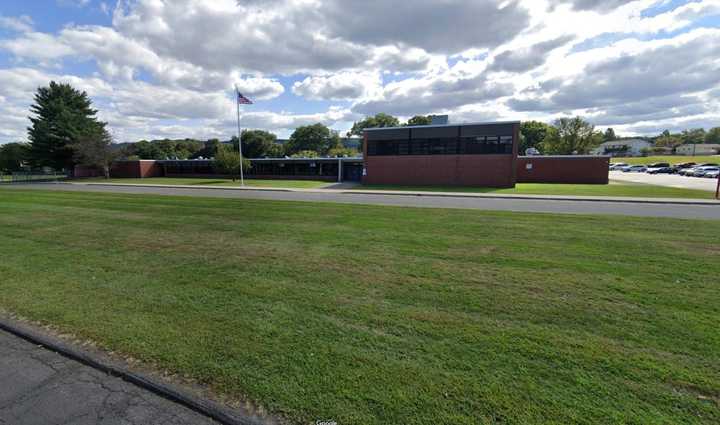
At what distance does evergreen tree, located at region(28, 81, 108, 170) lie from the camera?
53.2m

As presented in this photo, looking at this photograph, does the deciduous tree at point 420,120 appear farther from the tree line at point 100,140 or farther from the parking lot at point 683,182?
the parking lot at point 683,182

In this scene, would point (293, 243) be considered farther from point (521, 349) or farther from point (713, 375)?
point (713, 375)

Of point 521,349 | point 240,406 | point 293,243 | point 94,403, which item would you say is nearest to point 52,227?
point 293,243

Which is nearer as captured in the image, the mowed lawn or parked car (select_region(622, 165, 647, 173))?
the mowed lawn

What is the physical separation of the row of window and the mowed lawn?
23.8 metres

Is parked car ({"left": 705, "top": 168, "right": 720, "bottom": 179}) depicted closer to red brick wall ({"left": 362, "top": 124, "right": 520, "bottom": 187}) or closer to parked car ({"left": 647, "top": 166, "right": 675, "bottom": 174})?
parked car ({"left": 647, "top": 166, "right": 675, "bottom": 174})

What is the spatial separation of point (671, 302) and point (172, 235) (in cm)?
1026

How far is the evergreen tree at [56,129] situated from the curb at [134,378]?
61.7m

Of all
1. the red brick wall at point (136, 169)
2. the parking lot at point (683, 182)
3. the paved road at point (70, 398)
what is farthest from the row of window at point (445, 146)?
the red brick wall at point (136, 169)

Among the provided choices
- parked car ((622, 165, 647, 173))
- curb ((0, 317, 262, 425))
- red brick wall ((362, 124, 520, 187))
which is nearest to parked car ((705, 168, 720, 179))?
parked car ((622, 165, 647, 173))

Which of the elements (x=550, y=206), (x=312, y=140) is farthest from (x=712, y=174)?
(x=312, y=140)

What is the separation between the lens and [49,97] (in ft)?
181

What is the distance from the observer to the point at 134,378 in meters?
2.94

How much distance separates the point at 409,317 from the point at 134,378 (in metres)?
2.91
